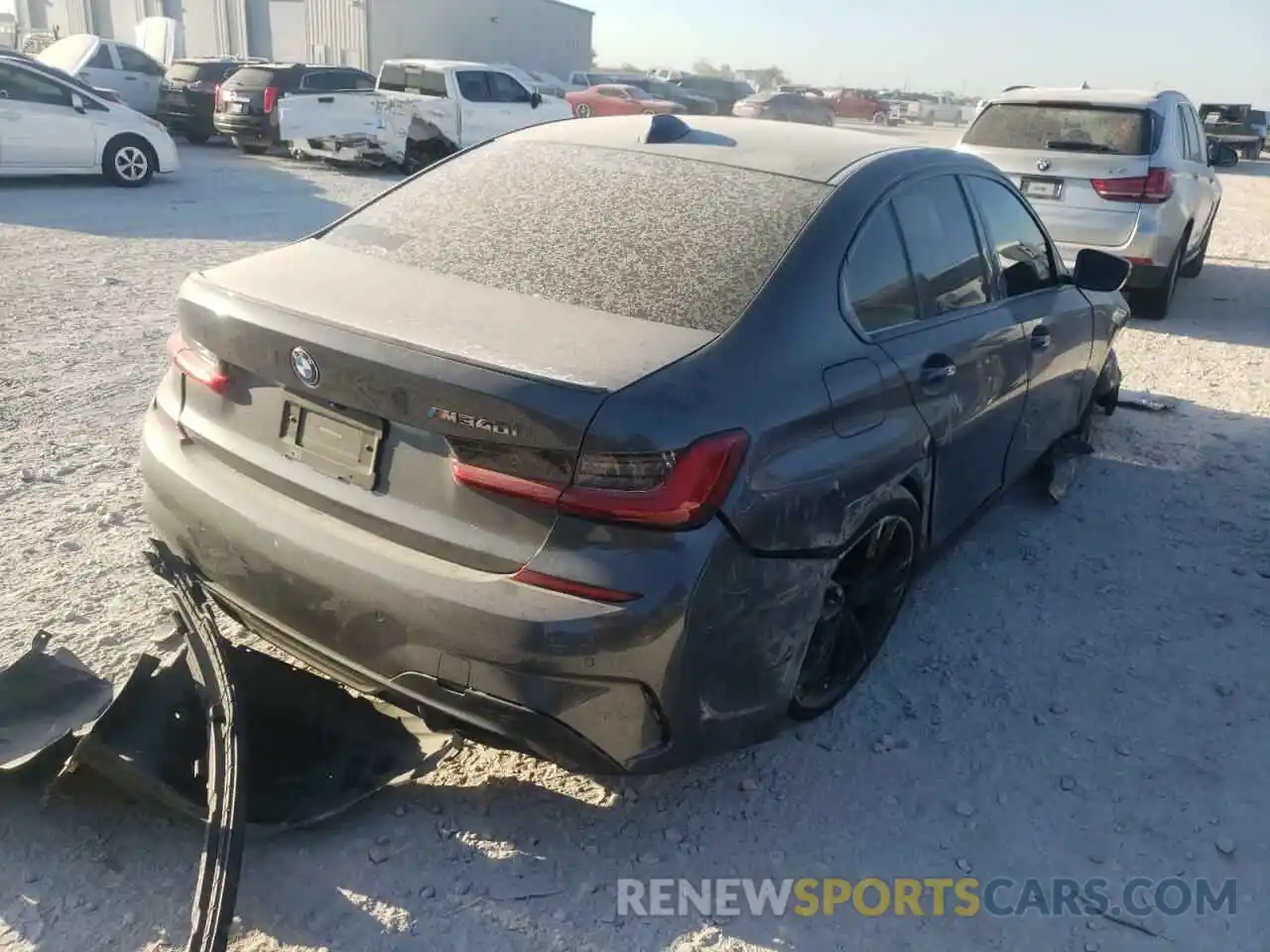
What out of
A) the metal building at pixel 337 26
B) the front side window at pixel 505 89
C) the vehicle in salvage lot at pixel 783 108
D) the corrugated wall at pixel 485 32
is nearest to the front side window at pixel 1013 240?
the front side window at pixel 505 89

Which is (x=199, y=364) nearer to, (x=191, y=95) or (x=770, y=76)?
(x=191, y=95)

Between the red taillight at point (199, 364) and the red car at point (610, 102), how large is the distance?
23.7 m

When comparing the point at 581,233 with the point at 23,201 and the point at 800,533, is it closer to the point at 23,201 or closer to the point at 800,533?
the point at 800,533

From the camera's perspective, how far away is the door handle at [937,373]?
10.1 ft

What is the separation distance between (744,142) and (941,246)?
2.42 ft

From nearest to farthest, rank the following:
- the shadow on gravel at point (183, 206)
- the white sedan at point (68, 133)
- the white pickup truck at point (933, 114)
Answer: the shadow on gravel at point (183, 206) → the white sedan at point (68, 133) → the white pickup truck at point (933, 114)

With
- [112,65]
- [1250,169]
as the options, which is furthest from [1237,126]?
[112,65]

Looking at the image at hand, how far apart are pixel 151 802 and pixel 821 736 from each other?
190 centimetres

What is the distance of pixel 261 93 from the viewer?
16469mm

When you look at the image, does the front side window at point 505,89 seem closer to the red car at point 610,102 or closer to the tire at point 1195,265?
the red car at point 610,102

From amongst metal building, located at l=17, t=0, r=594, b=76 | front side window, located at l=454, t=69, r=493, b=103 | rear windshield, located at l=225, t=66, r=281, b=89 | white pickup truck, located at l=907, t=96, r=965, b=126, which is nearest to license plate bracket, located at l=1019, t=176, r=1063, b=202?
front side window, located at l=454, t=69, r=493, b=103

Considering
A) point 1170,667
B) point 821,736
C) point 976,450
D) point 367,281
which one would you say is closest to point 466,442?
point 367,281

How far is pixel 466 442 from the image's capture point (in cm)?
229

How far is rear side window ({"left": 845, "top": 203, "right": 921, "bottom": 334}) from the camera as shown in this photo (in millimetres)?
2887
